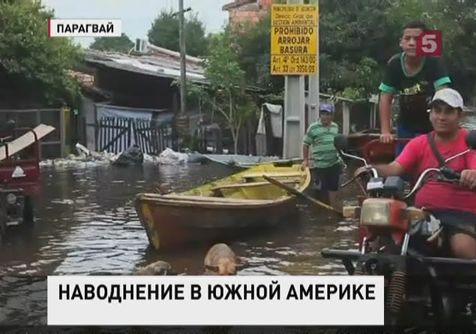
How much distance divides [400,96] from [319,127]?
2.87 metres

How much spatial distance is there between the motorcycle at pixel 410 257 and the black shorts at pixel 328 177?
384 cm

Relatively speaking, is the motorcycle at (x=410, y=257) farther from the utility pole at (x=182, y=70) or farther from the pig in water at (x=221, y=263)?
the utility pole at (x=182, y=70)

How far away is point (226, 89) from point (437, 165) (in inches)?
362

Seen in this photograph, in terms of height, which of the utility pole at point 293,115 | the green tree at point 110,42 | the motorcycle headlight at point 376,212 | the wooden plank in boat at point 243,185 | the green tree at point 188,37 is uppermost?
the green tree at point 188,37

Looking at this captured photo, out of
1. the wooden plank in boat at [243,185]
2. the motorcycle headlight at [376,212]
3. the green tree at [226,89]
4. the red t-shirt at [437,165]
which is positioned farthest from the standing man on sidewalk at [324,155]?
the green tree at [226,89]

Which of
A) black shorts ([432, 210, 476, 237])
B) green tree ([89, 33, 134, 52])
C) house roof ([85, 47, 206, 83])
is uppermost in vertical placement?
house roof ([85, 47, 206, 83])

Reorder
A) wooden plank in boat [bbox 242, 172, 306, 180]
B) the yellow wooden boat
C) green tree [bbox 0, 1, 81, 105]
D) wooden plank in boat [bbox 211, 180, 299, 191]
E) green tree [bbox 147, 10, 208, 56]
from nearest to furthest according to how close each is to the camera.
Result: the yellow wooden boat → wooden plank in boat [bbox 211, 180, 299, 191] → wooden plank in boat [bbox 242, 172, 306, 180] → green tree [bbox 0, 1, 81, 105] → green tree [bbox 147, 10, 208, 56]

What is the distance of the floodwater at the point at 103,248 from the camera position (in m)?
4.88

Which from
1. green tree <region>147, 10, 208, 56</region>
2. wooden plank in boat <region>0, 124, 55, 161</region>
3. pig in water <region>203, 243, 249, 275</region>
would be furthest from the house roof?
pig in water <region>203, 243, 249, 275</region>

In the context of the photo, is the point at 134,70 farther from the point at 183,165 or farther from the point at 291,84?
the point at 291,84

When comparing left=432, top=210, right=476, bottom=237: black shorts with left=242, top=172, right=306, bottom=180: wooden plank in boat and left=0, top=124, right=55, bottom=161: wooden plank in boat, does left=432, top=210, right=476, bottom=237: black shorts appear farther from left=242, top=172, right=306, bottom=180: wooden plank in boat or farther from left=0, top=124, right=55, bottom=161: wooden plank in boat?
left=0, top=124, right=55, bottom=161: wooden plank in boat

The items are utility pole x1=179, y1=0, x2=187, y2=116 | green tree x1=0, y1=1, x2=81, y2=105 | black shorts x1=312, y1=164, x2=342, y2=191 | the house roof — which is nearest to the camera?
black shorts x1=312, y1=164, x2=342, y2=191

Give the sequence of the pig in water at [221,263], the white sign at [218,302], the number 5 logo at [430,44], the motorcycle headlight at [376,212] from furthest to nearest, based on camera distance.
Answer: the pig in water at [221,263]
the number 5 logo at [430,44]
the white sign at [218,302]
the motorcycle headlight at [376,212]

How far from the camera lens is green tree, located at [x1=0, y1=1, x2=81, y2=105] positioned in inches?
→ 351
